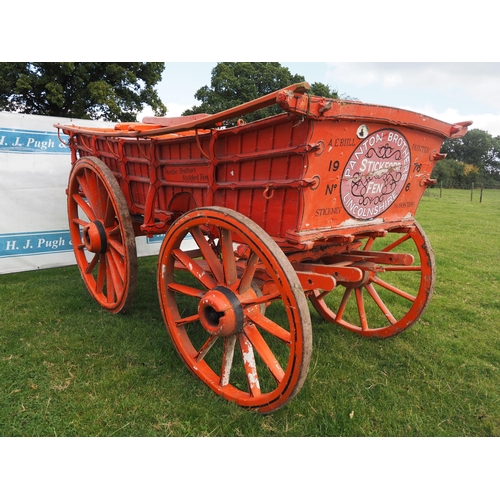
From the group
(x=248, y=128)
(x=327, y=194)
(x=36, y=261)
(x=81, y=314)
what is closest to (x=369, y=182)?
(x=327, y=194)

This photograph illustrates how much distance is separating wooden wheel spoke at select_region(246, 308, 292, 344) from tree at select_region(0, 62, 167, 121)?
12.8 meters

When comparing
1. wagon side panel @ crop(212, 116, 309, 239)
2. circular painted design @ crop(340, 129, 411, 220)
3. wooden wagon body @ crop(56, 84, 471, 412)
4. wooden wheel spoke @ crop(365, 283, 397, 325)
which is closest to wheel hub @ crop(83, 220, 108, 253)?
wooden wagon body @ crop(56, 84, 471, 412)

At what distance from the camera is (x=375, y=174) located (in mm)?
2285

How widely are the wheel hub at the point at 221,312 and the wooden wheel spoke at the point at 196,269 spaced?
166mm

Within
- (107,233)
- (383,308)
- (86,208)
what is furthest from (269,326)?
(86,208)

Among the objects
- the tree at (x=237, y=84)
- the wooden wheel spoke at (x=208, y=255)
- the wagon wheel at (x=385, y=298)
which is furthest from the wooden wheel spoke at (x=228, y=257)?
the tree at (x=237, y=84)

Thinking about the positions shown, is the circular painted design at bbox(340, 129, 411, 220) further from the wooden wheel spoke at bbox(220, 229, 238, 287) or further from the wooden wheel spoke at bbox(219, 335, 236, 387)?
the wooden wheel spoke at bbox(219, 335, 236, 387)

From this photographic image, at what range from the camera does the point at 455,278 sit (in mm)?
5270

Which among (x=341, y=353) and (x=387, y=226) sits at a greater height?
(x=387, y=226)

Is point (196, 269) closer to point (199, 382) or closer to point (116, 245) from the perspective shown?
point (199, 382)

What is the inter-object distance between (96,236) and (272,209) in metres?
2.12

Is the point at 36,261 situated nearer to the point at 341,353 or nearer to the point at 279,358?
the point at 279,358

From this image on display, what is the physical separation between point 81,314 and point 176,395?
1708 mm

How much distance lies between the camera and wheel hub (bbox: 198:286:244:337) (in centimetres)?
220
